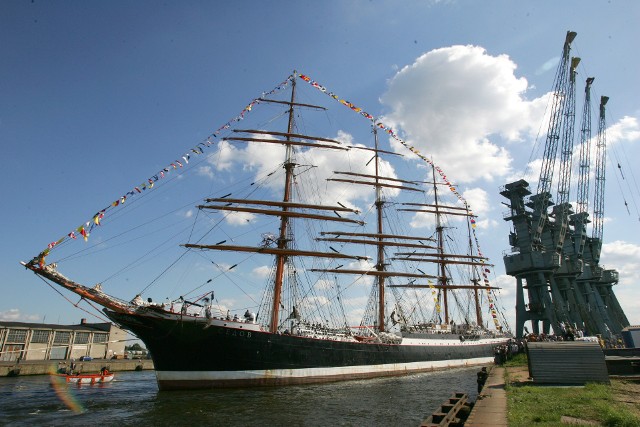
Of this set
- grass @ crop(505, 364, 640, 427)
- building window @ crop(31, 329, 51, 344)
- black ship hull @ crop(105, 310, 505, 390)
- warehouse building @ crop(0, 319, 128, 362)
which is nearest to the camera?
grass @ crop(505, 364, 640, 427)

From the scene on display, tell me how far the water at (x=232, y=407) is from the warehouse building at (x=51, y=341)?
72.1 feet

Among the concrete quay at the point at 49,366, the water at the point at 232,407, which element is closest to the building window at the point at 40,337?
the concrete quay at the point at 49,366

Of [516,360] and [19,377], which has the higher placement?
[516,360]

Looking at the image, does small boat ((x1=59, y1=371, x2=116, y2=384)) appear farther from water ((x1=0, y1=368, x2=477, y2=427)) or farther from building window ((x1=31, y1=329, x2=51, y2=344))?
building window ((x1=31, y1=329, x2=51, y2=344))

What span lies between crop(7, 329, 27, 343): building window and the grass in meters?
52.8

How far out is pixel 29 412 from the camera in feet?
52.4

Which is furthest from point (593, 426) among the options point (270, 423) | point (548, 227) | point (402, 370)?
point (548, 227)

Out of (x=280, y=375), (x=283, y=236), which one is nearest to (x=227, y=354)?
(x=280, y=375)

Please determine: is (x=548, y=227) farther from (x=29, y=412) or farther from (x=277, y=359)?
(x=29, y=412)

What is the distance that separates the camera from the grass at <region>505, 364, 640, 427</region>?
27.1 feet

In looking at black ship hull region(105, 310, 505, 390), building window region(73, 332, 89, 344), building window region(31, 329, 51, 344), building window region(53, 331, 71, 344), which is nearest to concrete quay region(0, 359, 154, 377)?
building window region(31, 329, 51, 344)

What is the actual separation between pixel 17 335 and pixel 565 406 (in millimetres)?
55321

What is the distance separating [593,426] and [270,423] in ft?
34.0

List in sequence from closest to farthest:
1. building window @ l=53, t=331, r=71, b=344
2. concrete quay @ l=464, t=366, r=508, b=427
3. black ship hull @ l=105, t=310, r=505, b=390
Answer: concrete quay @ l=464, t=366, r=508, b=427 < black ship hull @ l=105, t=310, r=505, b=390 < building window @ l=53, t=331, r=71, b=344
